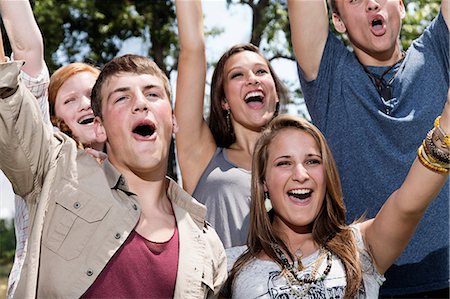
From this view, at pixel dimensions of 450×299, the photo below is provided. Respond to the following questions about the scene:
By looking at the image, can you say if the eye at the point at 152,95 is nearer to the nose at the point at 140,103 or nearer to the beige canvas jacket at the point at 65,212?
the nose at the point at 140,103

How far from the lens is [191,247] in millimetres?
2945

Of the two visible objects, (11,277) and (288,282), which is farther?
(11,277)

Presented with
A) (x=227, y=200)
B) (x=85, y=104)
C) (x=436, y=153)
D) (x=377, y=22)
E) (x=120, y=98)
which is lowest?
(x=227, y=200)

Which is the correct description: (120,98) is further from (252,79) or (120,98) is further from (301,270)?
(252,79)

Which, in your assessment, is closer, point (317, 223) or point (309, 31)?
point (317, 223)

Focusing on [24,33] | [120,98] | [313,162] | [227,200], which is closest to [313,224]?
[313,162]

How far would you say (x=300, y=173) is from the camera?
3.18 m

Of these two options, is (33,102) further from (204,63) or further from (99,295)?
(204,63)

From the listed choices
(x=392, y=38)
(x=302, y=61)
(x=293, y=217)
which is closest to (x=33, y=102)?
(x=293, y=217)

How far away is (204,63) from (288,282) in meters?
1.38

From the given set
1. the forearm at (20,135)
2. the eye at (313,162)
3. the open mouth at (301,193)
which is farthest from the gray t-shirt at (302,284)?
the forearm at (20,135)

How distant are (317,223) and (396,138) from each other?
0.50 m

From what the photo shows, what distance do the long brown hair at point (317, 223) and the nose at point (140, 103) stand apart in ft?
1.95

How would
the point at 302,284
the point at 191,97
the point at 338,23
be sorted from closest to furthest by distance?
the point at 302,284 < the point at 338,23 < the point at 191,97
